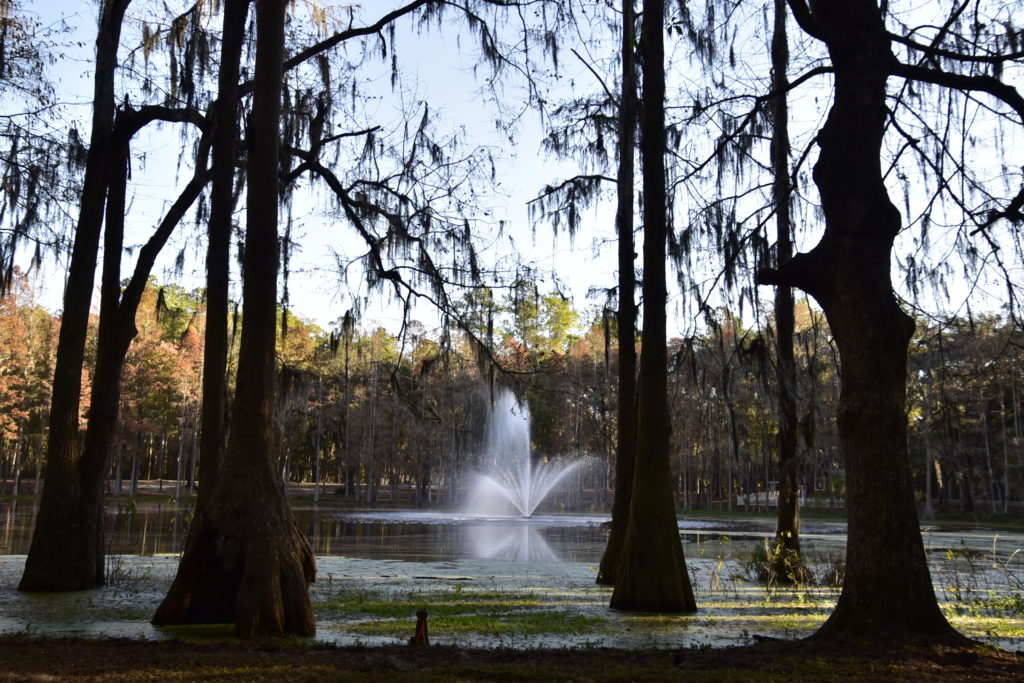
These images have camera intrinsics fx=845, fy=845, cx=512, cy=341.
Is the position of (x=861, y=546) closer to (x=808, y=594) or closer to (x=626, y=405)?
(x=808, y=594)

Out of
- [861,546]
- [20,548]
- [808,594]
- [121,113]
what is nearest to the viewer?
[861,546]

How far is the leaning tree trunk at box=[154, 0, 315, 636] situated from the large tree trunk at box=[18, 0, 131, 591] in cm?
301

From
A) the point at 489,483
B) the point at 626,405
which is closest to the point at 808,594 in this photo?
the point at 626,405

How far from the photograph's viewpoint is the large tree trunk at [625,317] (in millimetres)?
10070

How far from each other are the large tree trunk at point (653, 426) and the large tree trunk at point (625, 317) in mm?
795

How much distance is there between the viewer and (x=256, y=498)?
6.66 metres

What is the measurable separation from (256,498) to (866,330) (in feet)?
15.4

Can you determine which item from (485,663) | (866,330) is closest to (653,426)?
(866,330)

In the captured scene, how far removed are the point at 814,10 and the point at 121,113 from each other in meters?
8.00

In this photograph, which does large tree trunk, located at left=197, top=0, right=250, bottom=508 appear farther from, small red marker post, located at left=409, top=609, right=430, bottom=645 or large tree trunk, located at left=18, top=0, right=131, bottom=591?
small red marker post, located at left=409, top=609, right=430, bottom=645

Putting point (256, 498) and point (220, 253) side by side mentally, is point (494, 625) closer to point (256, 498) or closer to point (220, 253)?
point (256, 498)

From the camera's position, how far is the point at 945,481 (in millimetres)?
44125

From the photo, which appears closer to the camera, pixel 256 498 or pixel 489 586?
pixel 256 498

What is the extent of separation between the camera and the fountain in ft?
134
